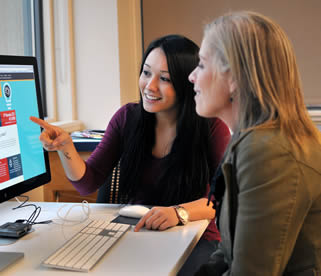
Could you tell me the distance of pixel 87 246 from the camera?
1.18 meters

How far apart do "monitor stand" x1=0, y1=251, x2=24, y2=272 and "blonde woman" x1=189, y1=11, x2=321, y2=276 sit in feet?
1.68

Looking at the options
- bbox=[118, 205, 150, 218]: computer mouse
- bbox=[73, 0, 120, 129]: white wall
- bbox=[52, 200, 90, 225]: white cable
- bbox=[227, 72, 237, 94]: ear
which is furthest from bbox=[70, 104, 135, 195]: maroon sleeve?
bbox=[73, 0, 120, 129]: white wall

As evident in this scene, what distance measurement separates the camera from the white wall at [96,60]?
9.08 feet

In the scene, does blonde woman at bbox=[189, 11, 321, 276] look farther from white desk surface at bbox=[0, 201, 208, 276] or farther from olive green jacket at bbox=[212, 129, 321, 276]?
white desk surface at bbox=[0, 201, 208, 276]

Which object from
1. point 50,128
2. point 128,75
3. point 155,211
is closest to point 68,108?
point 128,75

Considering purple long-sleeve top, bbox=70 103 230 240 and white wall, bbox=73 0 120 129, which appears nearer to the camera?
purple long-sleeve top, bbox=70 103 230 240

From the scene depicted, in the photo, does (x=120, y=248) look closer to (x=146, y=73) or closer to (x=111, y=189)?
(x=111, y=189)

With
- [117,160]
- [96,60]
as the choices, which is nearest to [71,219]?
[117,160]

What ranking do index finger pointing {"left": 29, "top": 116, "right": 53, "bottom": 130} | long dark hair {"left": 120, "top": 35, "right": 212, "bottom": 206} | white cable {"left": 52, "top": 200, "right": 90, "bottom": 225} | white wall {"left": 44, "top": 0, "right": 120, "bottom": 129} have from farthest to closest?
white wall {"left": 44, "top": 0, "right": 120, "bottom": 129} → long dark hair {"left": 120, "top": 35, "right": 212, "bottom": 206} → white cable {"left": 52, "top": 200, "right": 90, "bottom": 225} → index finger pointing {"left": 29, "top": 116, "right": 53, "bottom": 130}

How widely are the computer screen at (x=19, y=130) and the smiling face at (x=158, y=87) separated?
47 cm

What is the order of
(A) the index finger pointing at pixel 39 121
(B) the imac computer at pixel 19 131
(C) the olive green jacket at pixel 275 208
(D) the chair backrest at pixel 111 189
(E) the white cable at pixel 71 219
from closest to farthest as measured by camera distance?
(C) the olive green jacket at pixel 275 208, (B) the imac computer at pixel 19 131, (A) the index finger pointing at pixel 39 121, (E) the white cable at pixel 71 219, (D) the chair backrest at pixel 111 189

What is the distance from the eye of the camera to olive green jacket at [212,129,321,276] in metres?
0.92

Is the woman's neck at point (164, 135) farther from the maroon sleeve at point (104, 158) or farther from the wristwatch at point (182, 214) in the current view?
the wristwatch at point (182, 214)

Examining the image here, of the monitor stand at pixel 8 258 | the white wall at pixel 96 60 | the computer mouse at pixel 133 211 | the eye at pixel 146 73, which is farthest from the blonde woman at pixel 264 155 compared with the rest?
the white wall at pixel 96 60
